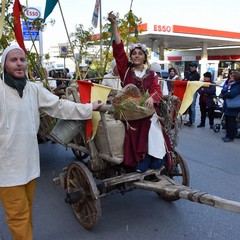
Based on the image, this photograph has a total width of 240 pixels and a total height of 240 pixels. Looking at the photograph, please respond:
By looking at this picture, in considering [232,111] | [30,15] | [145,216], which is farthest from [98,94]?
[232,111]

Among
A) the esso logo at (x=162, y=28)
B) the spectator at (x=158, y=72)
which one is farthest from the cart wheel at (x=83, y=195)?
the esso logo at (x=162, y=28)

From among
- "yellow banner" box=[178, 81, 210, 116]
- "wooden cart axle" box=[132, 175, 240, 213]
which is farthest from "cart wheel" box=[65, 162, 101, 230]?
"yellow banner" box=[178, 81, 210, 116]

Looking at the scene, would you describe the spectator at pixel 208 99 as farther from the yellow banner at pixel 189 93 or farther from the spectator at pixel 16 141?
the spectator at pixel 16 141

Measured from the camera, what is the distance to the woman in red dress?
324 cm

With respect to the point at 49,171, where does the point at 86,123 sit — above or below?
above

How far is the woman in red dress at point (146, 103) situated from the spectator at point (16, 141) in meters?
0.95

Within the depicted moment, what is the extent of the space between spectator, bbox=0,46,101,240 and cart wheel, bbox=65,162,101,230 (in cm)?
69

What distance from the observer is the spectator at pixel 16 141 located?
100 inches

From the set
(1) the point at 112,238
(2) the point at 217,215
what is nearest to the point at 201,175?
(2) the point at 217,215

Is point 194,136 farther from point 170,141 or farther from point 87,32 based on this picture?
point 170,141

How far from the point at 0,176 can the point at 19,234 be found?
0.49m

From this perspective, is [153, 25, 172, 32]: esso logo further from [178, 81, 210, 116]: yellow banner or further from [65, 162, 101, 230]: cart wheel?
[65, 162, 101, 230]: cart wheel

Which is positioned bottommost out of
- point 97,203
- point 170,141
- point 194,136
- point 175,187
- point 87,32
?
point 194,136

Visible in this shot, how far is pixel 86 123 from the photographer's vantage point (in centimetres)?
328
